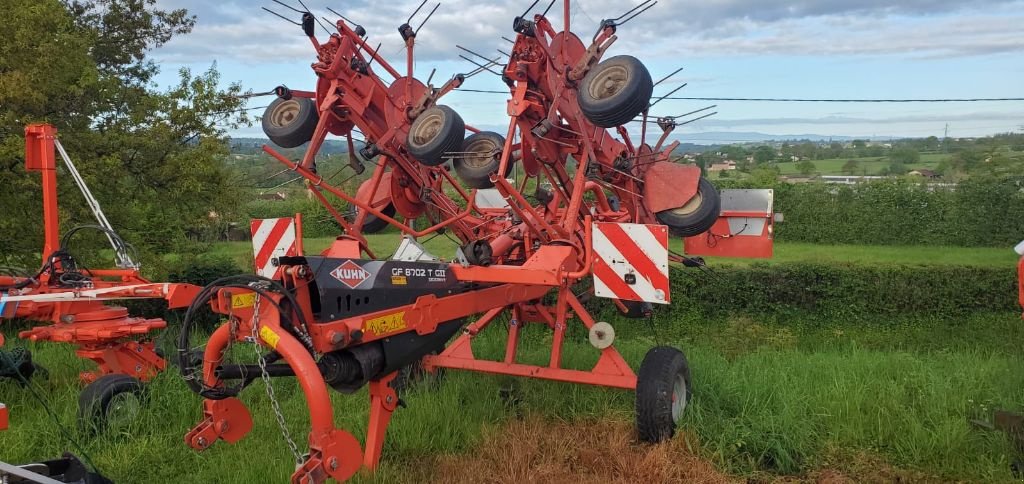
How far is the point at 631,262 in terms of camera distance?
4762 mm

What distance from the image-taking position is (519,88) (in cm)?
546

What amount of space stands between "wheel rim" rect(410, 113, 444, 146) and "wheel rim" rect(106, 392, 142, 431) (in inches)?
115

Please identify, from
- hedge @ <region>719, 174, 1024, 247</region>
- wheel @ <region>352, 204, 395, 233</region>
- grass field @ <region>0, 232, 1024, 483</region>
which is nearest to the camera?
grass field @ <region>0, 232, 1024, 483</region>

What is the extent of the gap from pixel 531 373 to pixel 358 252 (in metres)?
1.72

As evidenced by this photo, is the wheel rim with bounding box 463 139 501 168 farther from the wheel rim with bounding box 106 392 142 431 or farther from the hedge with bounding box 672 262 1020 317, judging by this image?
the hedge with bounding box 672 262 1020 317

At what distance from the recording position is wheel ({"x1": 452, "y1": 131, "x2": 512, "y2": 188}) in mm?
6461

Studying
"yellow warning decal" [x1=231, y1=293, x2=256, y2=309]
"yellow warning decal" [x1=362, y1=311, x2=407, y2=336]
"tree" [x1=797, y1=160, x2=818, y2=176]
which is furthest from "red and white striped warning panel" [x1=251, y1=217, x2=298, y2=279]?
"tree" [x1=797, y1=160, x2=818, y2=176]

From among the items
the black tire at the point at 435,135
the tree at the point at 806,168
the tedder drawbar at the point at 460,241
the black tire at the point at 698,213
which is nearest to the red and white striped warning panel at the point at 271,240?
the tedder drawbar at the point at 460,241

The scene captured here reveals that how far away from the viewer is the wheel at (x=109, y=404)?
5.21 m

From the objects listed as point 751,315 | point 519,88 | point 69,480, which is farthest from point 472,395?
point 751,315

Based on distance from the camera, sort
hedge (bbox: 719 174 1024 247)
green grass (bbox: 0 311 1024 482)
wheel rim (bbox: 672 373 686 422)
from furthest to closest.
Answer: hedge (bbox: 719 174 1024 247) → wheel rim (bbox: 672 373 686 422) → green grass (bbox: 0 311 1024 482)

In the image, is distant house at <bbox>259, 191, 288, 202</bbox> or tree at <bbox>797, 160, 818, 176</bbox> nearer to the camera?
distant house at <bbox>259, 191, 288, 202</bbox>

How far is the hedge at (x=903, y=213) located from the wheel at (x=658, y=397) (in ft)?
73.0

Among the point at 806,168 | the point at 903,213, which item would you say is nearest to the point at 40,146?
the point at 903,213
